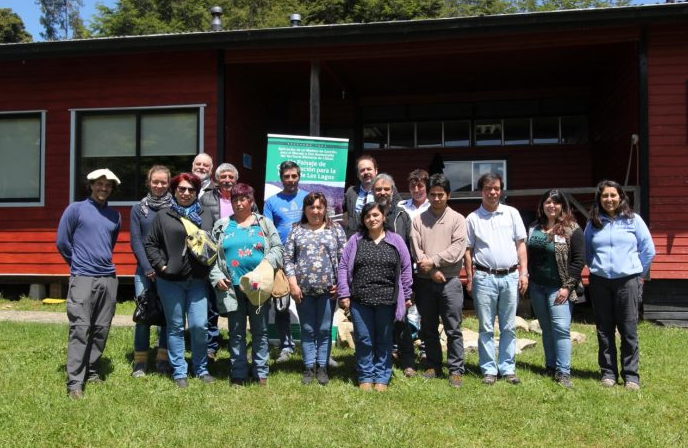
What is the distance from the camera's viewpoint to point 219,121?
902 centimetres

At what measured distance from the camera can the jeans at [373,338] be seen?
465cm

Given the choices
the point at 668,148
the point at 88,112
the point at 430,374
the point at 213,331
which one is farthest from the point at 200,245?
the point at 668,148

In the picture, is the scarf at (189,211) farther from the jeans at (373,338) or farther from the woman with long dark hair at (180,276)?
the jeans at (373,338)

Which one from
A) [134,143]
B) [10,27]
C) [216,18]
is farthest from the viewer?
[10,27]

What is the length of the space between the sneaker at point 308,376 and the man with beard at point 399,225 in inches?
31.6

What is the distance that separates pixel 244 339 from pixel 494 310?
208 cm

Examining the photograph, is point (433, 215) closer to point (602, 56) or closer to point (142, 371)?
point (142, 371)

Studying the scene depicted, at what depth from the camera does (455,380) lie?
472 cm

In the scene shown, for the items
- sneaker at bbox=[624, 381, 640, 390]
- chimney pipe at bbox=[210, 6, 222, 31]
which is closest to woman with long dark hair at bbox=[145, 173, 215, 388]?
sneaker at bbox=[624, 381, 640, 390]

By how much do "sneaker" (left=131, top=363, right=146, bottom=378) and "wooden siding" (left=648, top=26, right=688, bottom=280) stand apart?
6.68 metres

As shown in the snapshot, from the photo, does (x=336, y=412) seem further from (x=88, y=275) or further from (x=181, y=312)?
(x=88, y=275)

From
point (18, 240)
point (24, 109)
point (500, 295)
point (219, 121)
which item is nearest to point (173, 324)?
point (500, 295)

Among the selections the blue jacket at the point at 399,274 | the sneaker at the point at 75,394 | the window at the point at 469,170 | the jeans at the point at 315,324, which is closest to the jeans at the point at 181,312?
the sneaker at the point at 75,394

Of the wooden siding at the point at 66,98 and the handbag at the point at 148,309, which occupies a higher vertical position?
the wooden siding at the point at 66,98
